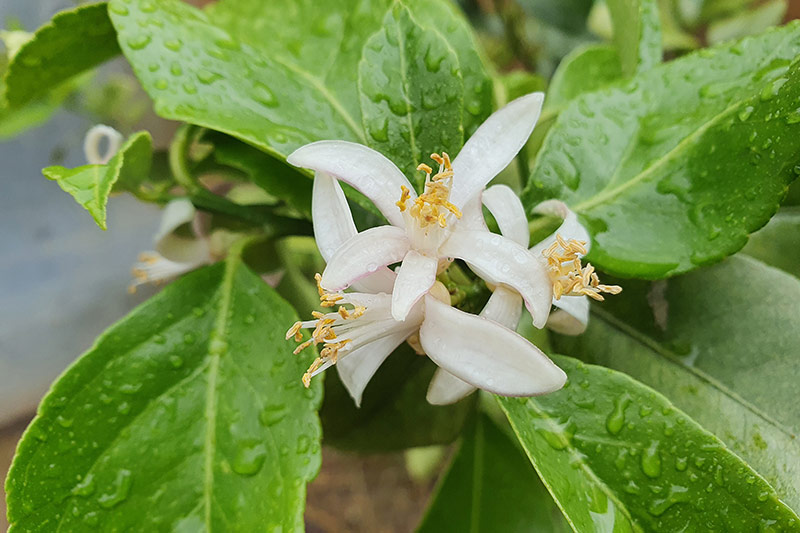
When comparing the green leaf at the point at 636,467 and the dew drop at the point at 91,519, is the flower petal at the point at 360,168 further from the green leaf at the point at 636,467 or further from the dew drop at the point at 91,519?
the dew drop at the point at 91,519

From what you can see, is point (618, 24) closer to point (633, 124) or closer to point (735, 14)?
point (633, 124)

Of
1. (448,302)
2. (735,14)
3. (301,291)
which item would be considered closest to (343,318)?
(448,302)

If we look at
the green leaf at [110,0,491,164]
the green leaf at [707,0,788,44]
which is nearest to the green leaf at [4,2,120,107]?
the green leaf at [110,0,491,164]

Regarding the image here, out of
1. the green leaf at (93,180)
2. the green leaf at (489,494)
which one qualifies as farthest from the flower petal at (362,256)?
the green leaf at (489,494)

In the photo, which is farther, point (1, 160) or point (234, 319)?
point (1, 160)

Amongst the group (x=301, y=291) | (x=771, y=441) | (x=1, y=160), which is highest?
(x=771, y=441)

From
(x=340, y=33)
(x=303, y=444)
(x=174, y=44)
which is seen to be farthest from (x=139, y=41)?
(x=303, y=444)
